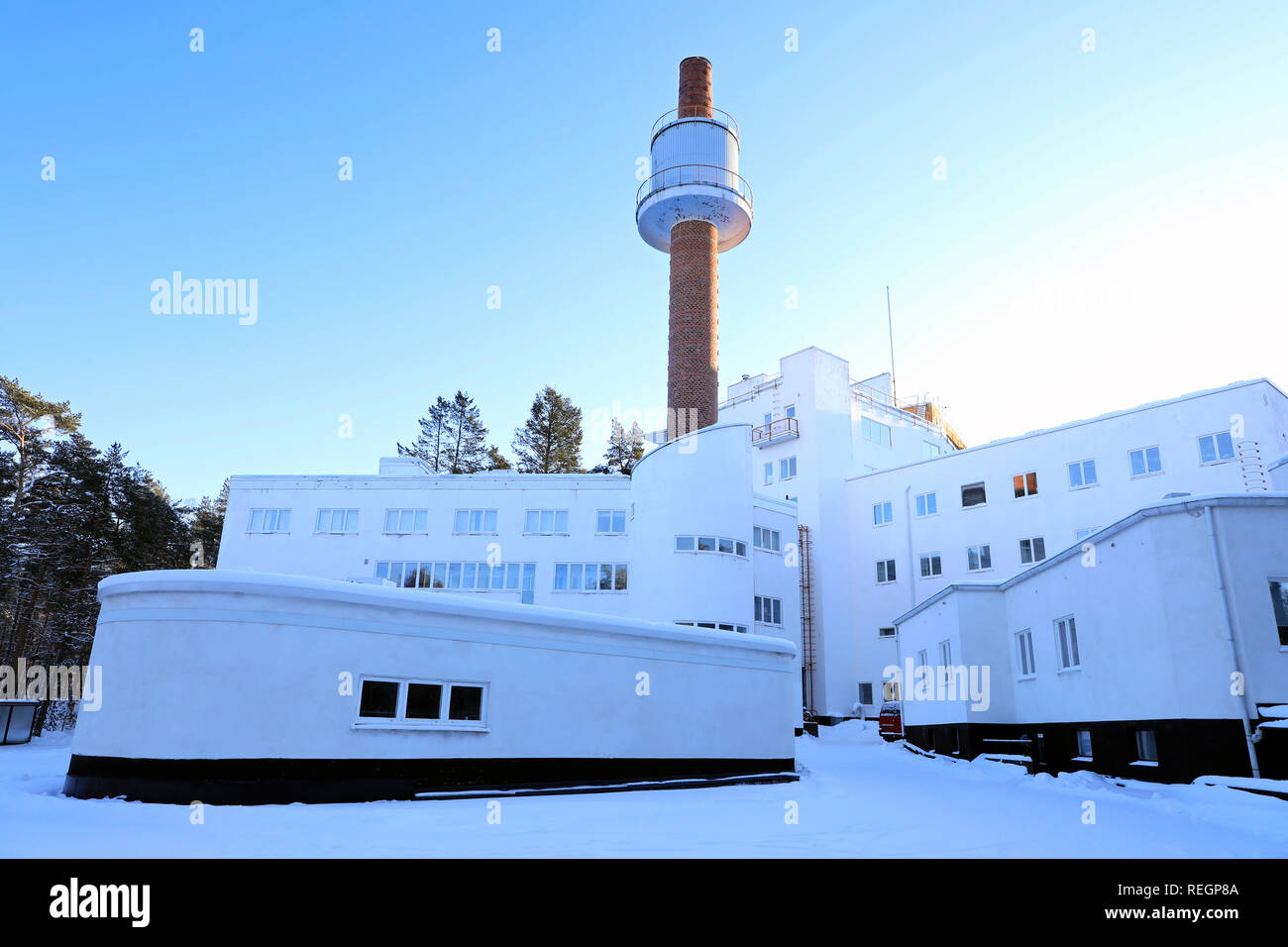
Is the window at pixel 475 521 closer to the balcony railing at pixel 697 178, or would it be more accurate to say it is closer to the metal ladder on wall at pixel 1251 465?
the balcony railing at pixel 697 178

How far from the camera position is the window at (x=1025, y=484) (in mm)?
36750

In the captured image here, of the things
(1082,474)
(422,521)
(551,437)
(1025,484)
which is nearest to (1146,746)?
(1082,474)

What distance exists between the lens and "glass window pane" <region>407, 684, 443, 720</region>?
43.1 ft

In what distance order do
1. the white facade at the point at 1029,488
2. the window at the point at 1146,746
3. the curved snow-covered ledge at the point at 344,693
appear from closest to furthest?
the curved snow-covered ledge at the point at 344,693 → the window at the point at 1146,746 → the white facade at the point at 1029,488

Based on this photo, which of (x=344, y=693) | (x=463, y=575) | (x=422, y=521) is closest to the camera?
(x=344, y=693)

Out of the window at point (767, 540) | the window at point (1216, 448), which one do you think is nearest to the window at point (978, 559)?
the window at point (767, 540)

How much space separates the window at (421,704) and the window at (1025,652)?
43.2ft

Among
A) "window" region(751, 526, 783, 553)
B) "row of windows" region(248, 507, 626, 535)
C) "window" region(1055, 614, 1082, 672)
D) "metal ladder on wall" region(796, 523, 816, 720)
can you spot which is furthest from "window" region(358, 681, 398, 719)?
"metal ladder on wall" region(796, 523, 816, 720)

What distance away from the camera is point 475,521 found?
39562 mm

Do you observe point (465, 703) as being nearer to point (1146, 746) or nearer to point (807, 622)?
point (1146, 746)

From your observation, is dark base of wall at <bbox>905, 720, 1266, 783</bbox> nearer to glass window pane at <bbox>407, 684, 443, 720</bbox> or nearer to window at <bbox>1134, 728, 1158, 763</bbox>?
window at <bbox>1134, 728, 1158, 763</bbox>

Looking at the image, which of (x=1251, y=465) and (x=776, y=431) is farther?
(x=776, y=431)

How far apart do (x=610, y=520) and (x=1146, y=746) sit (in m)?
26.3
